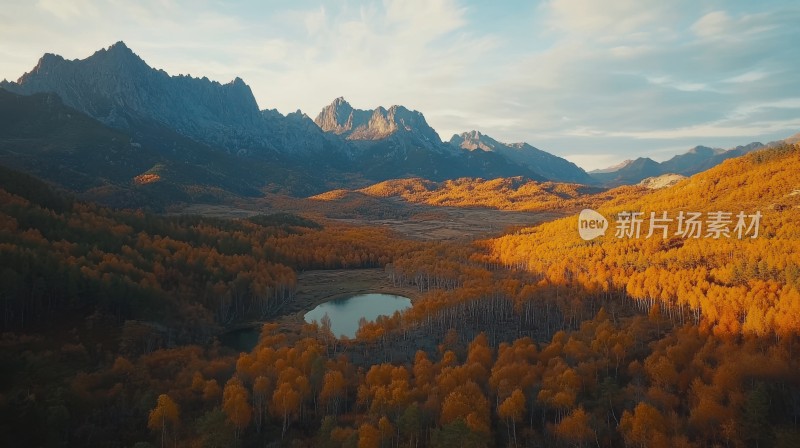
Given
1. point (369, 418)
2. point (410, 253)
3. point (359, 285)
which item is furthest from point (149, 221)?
point (369, 418)

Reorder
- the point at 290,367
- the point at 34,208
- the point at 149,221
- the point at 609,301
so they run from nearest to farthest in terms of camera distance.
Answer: the point at 290,367, the point at 609,301, the point at 34,208, the point at 149,221

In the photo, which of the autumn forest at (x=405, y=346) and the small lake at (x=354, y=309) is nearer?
the autumn forest at (x=405, y=346)

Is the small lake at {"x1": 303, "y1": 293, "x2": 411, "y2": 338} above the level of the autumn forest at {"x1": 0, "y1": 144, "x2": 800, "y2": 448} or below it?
below

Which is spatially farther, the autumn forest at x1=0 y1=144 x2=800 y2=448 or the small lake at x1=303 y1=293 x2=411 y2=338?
the small lake at x1=303 y1=293 x2=411 y2=338

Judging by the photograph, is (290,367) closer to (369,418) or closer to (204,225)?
(369,418)

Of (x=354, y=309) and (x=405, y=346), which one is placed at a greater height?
(x=405, y=346)
